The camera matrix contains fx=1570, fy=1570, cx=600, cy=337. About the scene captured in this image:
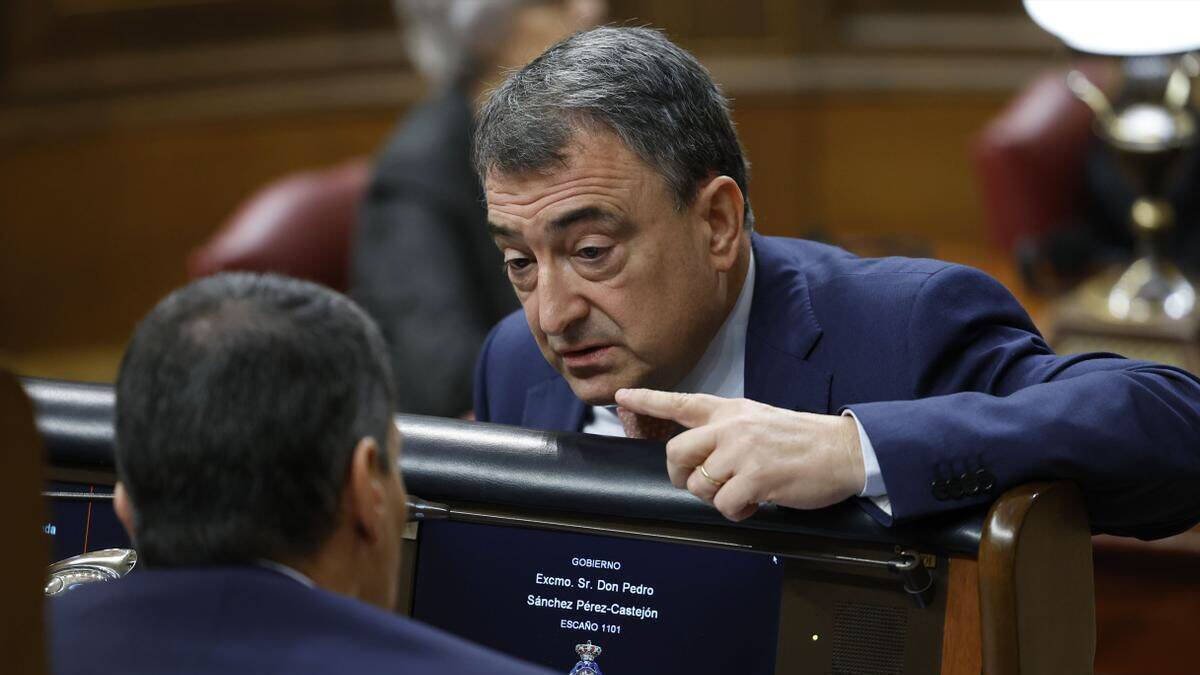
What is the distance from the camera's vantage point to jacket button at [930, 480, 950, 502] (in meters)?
1.34

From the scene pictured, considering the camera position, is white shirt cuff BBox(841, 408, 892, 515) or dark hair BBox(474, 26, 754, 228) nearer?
white shirt cuff BBox(841, 408, 892, 515)

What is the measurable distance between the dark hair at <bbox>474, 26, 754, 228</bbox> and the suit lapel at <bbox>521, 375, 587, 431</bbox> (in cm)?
32

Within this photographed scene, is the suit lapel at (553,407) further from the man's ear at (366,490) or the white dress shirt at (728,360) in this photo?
the man's ear at (366,490)

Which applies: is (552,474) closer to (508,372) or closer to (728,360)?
(728,360)

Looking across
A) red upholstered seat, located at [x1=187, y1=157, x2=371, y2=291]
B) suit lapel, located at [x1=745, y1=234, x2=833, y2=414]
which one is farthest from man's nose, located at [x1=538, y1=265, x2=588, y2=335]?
red upholstered seat, located at [x1=187, y1=157, x2=371, y2=291]

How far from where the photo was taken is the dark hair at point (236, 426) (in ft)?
3.64

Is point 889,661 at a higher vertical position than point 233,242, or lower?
lower

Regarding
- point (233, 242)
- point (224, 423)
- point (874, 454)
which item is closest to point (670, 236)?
point (874, 454)

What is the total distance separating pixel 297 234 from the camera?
11.5 feet

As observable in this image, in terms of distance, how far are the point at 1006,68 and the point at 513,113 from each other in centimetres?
443

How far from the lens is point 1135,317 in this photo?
3.70m

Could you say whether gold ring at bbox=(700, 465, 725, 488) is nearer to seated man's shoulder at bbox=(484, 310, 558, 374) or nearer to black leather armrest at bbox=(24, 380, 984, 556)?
black leather armrest at bbox=(24, 380, 984, 556)

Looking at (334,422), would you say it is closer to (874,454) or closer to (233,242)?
(874,454)

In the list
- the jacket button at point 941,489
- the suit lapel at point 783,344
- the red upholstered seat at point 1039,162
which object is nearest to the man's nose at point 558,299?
the suit lapel at point 783,344
